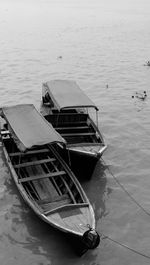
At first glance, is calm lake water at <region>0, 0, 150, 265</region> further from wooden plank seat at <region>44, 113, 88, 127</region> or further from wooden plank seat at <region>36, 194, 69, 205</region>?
wooden plank seat at <region>44, 113, 88, 127</region>

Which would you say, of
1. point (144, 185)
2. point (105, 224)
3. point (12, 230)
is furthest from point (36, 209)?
point (144, 185)

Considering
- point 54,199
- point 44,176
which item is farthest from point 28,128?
point 54,199

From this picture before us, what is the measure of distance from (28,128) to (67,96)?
3867 mm

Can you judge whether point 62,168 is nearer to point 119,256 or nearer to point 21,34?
point 119,256

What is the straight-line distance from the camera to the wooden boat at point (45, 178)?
33.1 feet

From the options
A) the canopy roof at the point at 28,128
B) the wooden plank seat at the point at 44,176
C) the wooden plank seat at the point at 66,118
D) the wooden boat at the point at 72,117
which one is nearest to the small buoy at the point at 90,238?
the wooden plank seat at the point at 44,176

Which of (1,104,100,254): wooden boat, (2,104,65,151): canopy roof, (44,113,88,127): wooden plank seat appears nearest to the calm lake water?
(1,104,100,254): wooden boat

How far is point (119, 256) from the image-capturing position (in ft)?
34.2

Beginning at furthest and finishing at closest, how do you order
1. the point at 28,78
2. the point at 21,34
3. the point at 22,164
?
the point at 21,34, the point at 28,78, the point at 22,164

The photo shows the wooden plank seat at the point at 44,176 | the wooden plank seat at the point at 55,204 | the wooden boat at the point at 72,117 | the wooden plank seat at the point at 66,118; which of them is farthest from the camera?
the wooden plank seat at the point at 66,118

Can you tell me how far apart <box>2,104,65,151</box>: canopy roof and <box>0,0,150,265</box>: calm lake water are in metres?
2.24

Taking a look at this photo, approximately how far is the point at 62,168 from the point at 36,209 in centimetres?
264

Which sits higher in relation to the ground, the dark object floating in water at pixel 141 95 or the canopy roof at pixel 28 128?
the canopy roof at pixel 28 128

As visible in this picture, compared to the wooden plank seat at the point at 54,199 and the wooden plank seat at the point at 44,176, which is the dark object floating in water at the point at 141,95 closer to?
the wooden plank seat at the point at 44,176
